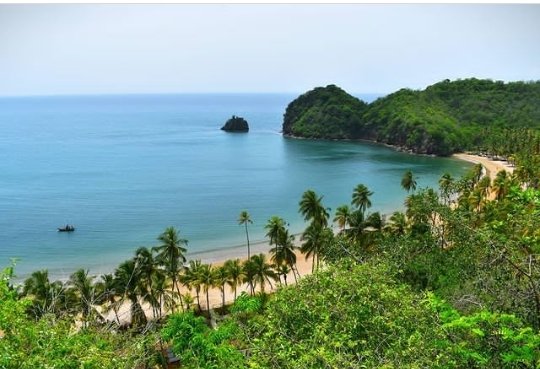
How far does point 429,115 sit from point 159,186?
64949mm

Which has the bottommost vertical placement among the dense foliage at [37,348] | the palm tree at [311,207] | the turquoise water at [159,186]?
the turquoise water at [159,186]

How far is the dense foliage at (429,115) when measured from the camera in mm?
98375

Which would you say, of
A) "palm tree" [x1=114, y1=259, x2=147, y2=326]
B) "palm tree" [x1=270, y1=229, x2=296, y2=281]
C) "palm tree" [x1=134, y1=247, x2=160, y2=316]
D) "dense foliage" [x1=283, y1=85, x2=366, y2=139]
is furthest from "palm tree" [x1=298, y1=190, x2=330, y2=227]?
"dense foliage" [x1=283, y1=85, x2=366, y2=139]

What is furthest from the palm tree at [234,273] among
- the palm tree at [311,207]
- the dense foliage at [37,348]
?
the dense foliage at [37,348]

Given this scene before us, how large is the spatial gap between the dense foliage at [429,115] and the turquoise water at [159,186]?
5.60 m

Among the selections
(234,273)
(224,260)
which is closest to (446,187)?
Answer: (234,273)

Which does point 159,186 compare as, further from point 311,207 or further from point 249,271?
point 249,271

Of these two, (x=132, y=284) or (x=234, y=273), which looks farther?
(x=234, y=273)

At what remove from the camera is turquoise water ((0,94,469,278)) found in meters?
47.7

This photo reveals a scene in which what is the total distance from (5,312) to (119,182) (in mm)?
68217

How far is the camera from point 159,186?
2817 inches

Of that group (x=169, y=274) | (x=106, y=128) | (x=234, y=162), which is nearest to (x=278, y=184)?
(x=234, y=162)

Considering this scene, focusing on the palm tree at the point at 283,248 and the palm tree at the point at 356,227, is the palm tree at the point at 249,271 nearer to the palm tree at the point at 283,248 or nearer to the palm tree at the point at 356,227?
the palm tree at the point at 283,248

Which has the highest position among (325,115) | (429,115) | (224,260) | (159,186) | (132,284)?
(429,115)
